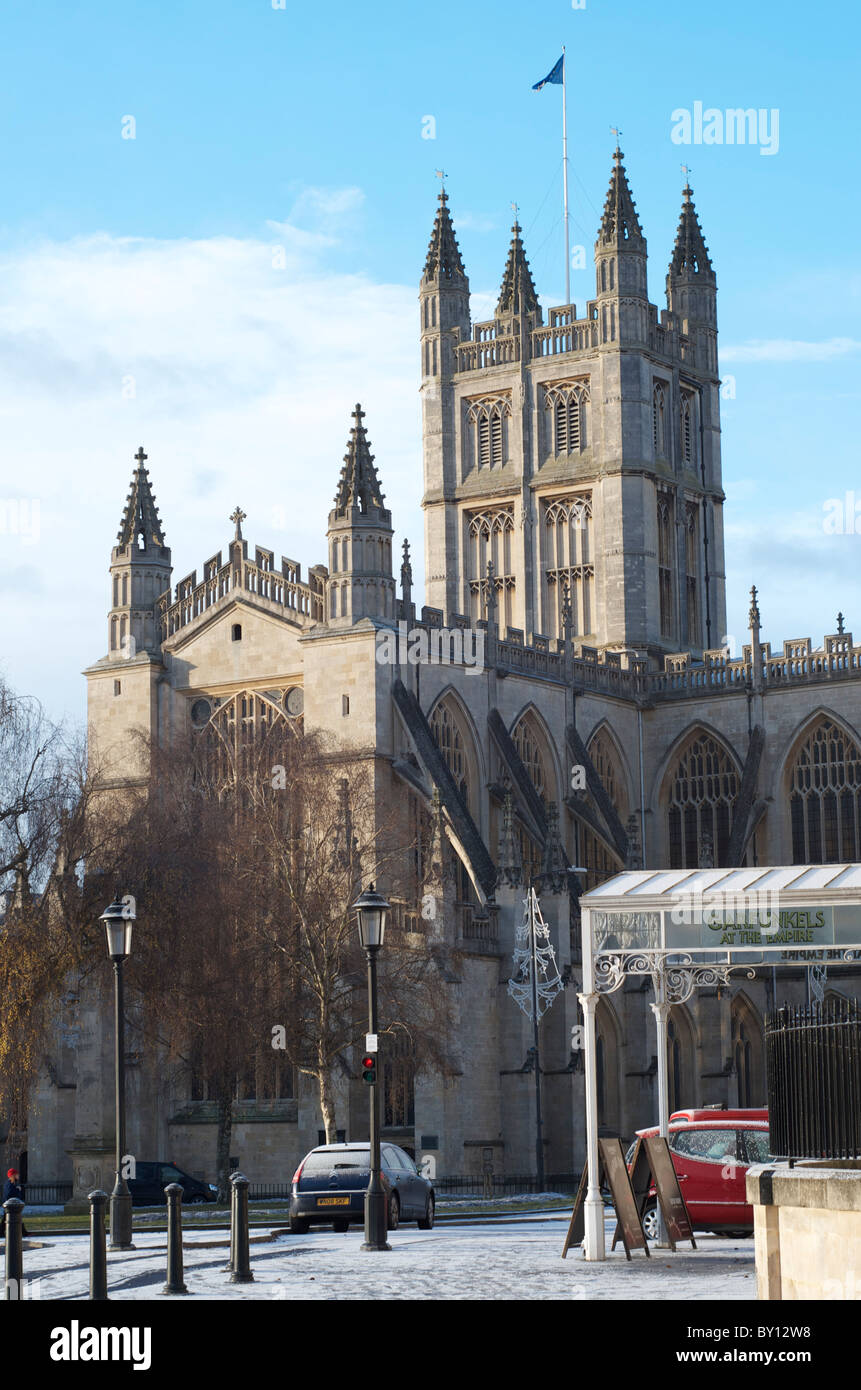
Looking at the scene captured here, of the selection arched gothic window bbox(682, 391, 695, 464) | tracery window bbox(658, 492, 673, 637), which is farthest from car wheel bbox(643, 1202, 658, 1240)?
arched gothic window bbox(682, 391, 695, 464)

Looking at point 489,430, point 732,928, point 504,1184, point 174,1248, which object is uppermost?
point 489,430

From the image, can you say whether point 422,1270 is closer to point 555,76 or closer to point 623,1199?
point 623,1199

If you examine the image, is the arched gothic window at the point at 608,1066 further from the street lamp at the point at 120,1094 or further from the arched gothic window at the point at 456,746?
the street lamp at the point at 120,1094

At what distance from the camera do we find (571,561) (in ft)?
243

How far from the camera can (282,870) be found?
45.8m

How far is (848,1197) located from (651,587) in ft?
189

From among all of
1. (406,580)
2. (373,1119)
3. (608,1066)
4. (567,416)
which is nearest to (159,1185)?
(608,1066)

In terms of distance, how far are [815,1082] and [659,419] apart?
59.1 m

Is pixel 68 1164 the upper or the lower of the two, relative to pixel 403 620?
lower

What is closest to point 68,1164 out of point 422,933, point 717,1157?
point 422,933

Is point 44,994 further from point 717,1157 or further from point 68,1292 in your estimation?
point 68,1292

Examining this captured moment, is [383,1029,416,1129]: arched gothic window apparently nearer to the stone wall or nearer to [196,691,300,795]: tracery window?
[196,691,300,795]: tracery window

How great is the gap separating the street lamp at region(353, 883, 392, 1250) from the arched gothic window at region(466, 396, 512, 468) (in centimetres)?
4897

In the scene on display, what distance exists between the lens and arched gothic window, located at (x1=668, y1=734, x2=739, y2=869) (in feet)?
219
